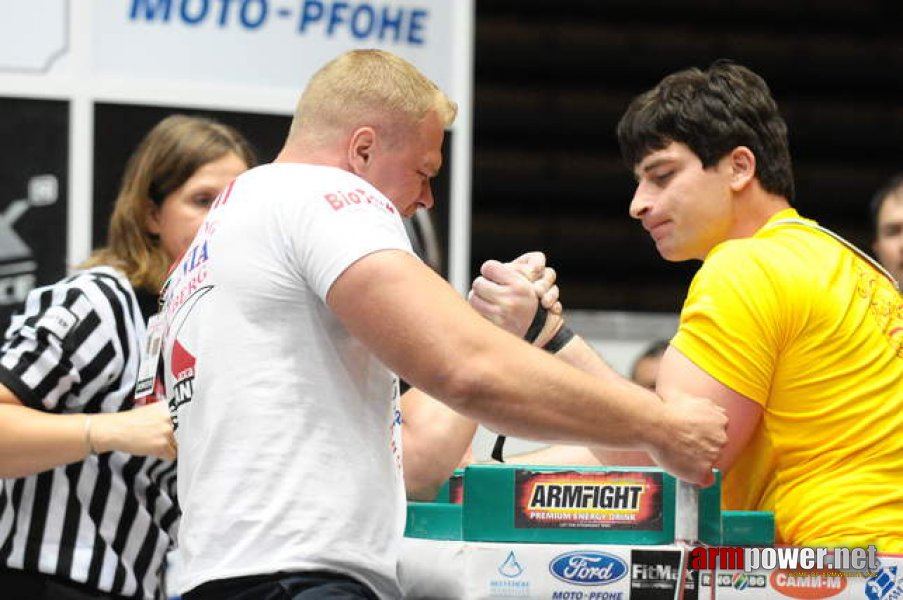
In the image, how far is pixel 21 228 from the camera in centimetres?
421

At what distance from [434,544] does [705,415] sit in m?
0.42

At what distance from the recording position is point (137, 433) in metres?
2.54

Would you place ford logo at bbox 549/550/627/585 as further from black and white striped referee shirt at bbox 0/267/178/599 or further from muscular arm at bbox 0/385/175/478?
black and white striped referee shirt at bbox 0/267/178/599

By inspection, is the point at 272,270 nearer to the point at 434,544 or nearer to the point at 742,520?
the point at 434,544

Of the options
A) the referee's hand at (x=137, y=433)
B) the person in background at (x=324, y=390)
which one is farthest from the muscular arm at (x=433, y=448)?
the person in background at (x=324, y=390)

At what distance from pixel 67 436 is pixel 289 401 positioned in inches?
34.9

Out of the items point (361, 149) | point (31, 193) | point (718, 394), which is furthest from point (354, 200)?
point (31, 193)

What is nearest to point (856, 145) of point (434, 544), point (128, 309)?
point (128, 309)

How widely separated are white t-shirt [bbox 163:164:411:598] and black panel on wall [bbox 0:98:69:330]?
2.48 metres

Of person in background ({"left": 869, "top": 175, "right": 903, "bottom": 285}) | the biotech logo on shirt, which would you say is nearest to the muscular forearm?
the biotech logo on shirt

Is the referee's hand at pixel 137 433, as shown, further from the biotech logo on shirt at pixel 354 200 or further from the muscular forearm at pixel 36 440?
the biotech logo on shirt at pixel 354 200

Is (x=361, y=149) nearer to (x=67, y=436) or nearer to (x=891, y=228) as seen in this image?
(x=67, y=436)

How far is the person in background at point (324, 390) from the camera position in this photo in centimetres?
175

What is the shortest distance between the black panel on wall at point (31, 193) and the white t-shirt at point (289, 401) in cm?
248
